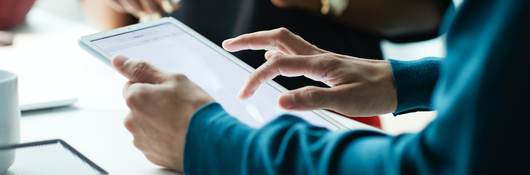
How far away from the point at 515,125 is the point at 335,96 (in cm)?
40

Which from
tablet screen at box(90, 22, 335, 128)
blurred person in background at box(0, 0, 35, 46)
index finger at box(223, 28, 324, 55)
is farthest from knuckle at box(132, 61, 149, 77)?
blurred person in background at box(0, 0, 35, 46)

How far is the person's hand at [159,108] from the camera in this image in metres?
0.91

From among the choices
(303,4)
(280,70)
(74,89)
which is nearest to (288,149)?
(280,70)

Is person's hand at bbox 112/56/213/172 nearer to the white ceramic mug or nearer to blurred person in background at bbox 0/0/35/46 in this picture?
the white ceramic mug

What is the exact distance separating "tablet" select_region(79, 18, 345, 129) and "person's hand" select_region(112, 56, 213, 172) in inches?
3.9

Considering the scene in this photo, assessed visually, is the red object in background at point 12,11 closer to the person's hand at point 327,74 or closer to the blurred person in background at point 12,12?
the blurred person in background at point 12,12

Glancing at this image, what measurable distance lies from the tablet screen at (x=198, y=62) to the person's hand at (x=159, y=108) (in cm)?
11

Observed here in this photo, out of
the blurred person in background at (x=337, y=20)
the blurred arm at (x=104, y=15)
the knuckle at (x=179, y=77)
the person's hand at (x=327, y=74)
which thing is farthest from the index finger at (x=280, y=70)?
the blurred arm at (x=104, y=15)

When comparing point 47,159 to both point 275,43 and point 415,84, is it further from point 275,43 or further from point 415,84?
point 415,84

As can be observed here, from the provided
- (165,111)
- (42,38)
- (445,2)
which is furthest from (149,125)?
(445,2)

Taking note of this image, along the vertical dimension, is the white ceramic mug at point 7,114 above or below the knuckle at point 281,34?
below

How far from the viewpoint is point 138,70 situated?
98cm

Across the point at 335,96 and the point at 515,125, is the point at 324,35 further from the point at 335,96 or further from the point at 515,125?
the point at 515,125

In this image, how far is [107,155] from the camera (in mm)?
1043
